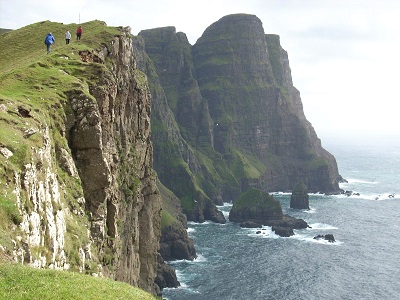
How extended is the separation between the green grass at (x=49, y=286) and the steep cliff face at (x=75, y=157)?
7.95 ft

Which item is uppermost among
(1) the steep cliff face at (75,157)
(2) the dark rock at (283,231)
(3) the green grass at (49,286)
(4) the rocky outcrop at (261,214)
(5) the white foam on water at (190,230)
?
(1) the steep cliff face at (75,157)

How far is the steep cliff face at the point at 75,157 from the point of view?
2873 cm

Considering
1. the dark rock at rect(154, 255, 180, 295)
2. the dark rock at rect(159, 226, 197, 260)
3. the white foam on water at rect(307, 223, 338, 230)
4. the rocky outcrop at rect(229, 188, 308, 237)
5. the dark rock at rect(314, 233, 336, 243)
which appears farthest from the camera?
the rocky outcrop at rect(229, 188, 308, 237)

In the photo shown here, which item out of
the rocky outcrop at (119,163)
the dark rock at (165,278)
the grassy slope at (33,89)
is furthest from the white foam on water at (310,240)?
the grassy slope at (33,89)

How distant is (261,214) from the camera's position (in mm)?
183875

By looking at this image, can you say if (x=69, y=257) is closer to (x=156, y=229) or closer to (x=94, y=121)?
(x=94, y=121)

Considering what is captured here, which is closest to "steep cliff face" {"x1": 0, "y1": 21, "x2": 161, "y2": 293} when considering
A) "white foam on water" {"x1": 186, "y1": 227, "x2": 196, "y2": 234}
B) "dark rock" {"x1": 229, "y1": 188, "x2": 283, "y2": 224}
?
"white foam on water" {"x1": 186, "y1": 227, "x2": 196, "y2": 234}

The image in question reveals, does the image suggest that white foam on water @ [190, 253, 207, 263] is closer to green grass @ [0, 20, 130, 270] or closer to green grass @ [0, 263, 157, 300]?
green grass @ [0, 20, 130, 270]

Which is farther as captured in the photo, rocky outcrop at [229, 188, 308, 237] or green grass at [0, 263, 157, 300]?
rocky outcrop at [229, 188, 308, 237]

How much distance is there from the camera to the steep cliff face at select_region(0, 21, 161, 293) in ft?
94.3

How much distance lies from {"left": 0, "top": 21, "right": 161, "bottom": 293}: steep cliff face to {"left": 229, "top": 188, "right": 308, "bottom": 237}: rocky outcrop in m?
107

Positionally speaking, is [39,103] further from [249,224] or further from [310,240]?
[249,224]

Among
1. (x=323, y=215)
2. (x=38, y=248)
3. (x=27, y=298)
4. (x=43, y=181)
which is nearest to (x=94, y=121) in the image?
(x=43, y=181)

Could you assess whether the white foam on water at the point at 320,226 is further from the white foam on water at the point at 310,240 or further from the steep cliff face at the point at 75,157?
the steep cliff face at the point at 75,157
